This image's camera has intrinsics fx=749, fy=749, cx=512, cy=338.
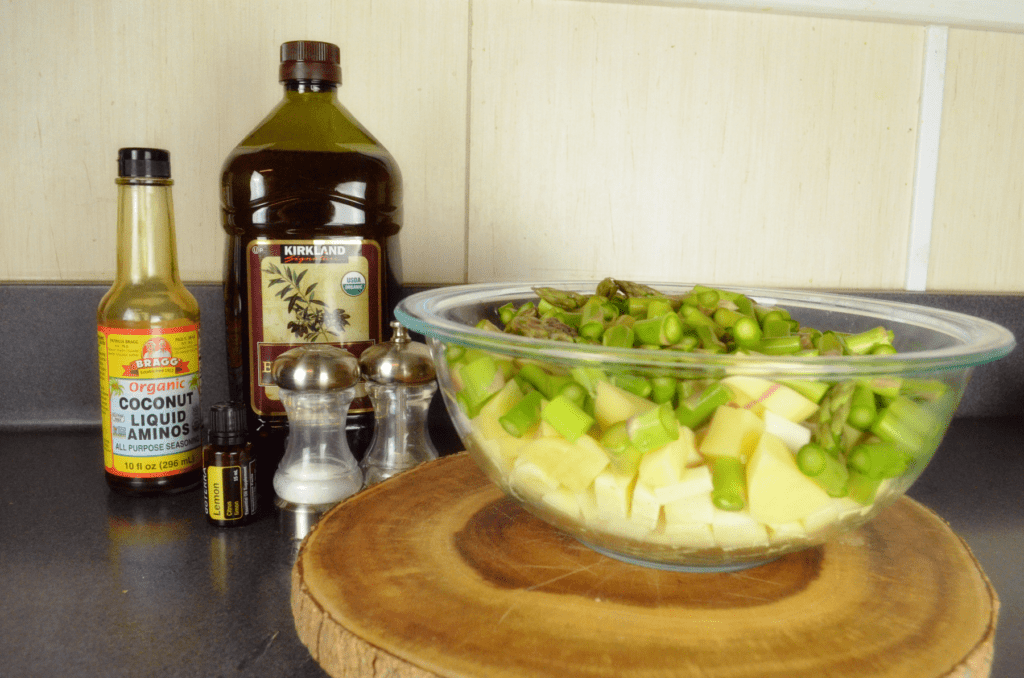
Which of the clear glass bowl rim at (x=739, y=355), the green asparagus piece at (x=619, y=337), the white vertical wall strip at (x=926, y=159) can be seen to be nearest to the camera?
the clear glass bowl rim at (x=739, y=355)

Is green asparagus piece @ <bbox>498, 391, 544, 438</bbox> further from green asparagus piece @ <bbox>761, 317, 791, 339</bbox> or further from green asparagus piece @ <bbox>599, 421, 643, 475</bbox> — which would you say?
green asparagus piece @ <bbox>761, 317, 791, 339</bbox>

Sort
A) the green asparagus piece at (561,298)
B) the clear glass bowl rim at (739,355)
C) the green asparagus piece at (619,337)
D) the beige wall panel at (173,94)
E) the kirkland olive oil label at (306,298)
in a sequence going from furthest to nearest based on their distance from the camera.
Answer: the beige wall panel at (173,94) → the kirkland olive oil label at (306,298) → the green asparagus piece at (561,298) → the green asparagus piece at (619,337) → the clear glass bowl rim at (739,355)

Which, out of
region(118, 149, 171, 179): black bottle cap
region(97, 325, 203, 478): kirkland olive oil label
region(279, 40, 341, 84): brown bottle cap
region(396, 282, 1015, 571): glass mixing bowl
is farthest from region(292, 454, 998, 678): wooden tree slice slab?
region(279, 40, 341, 84): brown bottle cap

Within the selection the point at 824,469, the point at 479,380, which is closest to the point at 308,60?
the point at 479,380

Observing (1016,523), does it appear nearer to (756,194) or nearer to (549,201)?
(756,194)

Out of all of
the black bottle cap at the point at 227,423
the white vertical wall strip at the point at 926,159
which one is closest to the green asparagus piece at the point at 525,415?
the black bottle cap at the point at 227,423

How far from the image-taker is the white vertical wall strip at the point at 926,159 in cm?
123

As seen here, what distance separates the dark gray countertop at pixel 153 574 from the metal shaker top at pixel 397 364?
196 mm

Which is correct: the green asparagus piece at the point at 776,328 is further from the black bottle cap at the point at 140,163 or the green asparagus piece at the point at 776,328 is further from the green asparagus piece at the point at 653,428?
the black bottle cap at the point at 140,163

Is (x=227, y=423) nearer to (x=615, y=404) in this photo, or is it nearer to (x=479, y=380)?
(x=479, y=380)

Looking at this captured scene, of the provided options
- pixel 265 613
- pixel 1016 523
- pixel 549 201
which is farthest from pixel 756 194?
pixel 265 613

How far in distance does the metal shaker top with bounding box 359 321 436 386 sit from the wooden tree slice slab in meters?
0.18

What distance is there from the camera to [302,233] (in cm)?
89

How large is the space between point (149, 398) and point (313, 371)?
0.66 ft
